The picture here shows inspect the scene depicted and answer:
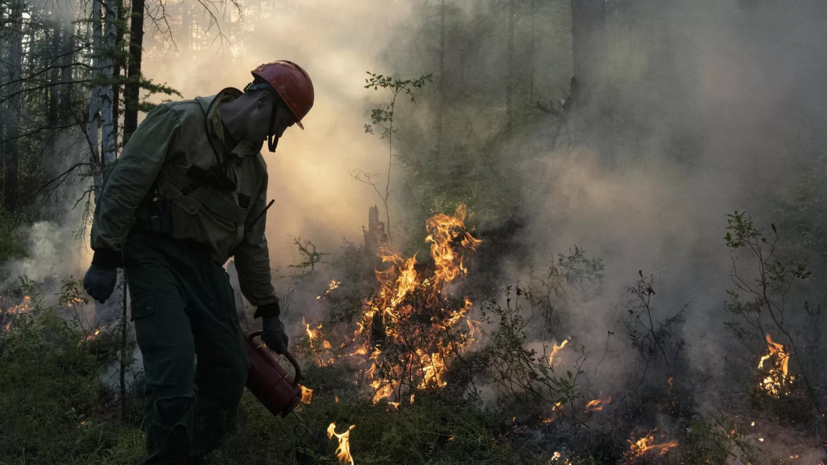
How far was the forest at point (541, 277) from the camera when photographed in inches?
148

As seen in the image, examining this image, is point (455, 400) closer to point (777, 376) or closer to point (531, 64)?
point (777, 376)

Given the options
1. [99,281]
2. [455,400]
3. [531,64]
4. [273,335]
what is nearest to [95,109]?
[273,335]

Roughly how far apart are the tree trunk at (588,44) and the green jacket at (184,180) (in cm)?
641

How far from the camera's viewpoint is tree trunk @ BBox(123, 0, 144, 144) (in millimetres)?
5516

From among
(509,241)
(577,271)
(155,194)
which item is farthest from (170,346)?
(509,241)

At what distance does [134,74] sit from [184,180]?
3.75 m

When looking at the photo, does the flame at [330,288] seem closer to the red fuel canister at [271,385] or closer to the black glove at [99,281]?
the red fuel canister at [271,385]

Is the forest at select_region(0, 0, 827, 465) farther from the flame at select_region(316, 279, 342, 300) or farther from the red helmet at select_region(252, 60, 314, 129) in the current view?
the red helmet at select_region(252, 60, 314, 129)

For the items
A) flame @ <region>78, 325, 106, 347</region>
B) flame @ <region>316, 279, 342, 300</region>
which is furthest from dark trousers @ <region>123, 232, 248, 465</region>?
flame @ <region>316, 279, 342, 300</region>

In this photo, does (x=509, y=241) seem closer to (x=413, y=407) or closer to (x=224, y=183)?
(x=413, y=407)

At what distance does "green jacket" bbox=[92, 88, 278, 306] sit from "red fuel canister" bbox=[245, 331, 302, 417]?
69 centimetres

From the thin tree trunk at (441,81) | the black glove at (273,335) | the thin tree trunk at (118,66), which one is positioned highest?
the thin tree trunk at (441,81)

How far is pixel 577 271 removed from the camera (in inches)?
226

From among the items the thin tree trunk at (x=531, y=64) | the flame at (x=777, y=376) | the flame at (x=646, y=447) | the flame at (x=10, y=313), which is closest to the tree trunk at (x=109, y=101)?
the flame at (x=10, y=313)
